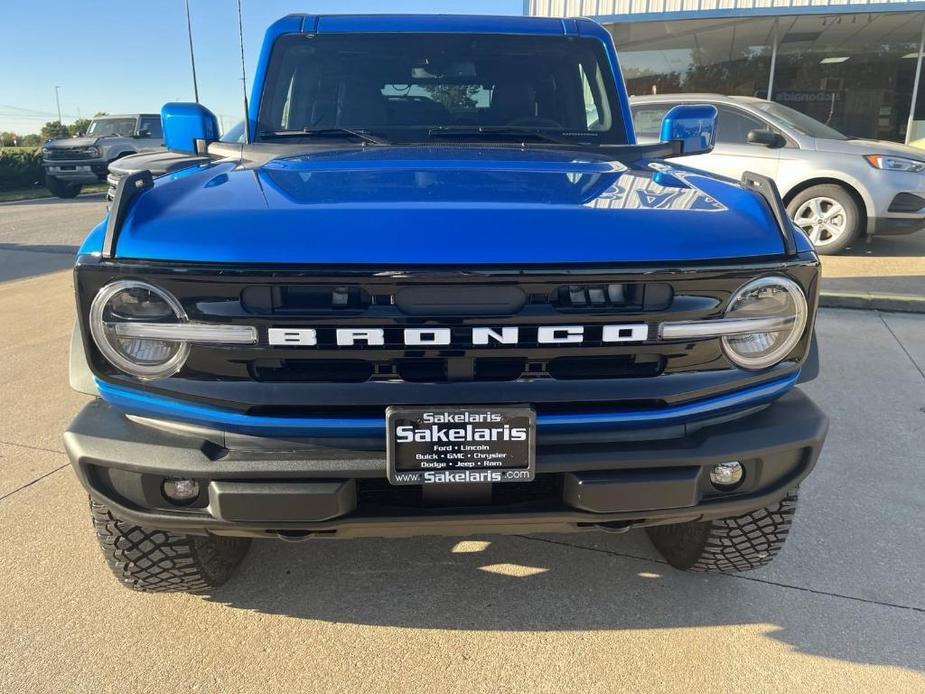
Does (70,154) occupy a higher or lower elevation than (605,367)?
lower

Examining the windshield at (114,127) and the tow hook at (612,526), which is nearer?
the tow hook at (612,526)

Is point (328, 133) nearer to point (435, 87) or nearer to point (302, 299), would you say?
point (435, 87)

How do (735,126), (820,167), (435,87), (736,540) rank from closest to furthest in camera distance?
(736,540)
(435,87)
(820,167)
(735,126)

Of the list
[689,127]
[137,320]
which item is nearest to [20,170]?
[689,127]

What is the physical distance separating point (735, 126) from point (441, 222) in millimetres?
7199

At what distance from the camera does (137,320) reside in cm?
168

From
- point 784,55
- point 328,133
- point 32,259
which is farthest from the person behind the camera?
point 784,55

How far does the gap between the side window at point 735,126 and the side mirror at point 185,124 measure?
629 centimetres

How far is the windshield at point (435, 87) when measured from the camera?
2.95 meters

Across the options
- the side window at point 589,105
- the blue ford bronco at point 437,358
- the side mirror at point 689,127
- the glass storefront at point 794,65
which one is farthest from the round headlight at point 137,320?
the glass storefront at point 794,65

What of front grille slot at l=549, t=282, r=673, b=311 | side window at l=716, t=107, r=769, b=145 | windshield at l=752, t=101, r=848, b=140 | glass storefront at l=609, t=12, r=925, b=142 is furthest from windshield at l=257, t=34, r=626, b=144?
glass storefront at l=609, t=12, r=925, b=142

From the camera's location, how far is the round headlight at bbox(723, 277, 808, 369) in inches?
69.6

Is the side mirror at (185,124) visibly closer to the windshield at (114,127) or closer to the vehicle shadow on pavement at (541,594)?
the vehicle shadow on pavement at (541,594)

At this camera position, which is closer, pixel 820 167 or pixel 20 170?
pixel 820 167
